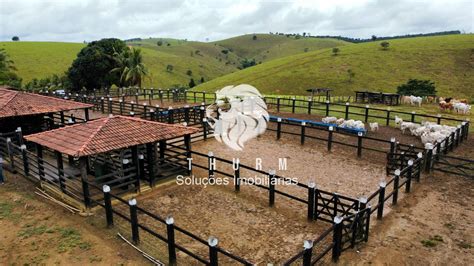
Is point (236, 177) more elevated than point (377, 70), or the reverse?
point (377, 70)

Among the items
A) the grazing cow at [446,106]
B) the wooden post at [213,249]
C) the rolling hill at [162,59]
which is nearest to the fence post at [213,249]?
the wooden post at [213,249]

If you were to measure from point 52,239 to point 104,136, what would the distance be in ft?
10.1

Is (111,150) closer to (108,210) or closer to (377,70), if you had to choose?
(108,210)

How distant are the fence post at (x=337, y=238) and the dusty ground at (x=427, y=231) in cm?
25

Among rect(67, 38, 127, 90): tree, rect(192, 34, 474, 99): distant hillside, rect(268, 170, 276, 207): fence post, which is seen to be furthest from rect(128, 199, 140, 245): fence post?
rect(192, 34, 474, 99): distant hillside

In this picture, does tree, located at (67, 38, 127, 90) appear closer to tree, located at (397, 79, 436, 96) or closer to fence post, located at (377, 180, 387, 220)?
tree, located at (397, 79, 436, 96)

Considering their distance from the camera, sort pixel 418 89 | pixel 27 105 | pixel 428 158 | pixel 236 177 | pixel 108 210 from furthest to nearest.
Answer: pixel 418 89 < pixel 27 105 < pixel 428 158 < pixel 236 177 < pixel 108 210

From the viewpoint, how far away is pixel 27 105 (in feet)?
50.3

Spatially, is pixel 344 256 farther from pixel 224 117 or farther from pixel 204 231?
pixel 224 117

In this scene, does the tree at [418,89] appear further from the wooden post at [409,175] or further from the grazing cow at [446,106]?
the wooden post at [409,175]

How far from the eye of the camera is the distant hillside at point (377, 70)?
1789 inches

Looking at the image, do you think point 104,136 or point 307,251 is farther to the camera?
point 104,136

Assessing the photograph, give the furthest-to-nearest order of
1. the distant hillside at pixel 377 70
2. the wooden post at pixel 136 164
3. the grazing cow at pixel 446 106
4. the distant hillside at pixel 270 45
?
1. the distant hillside at pixel 270 45
2. the distant hillside at pixel 377 70
3. the grazing cow at pixel 446 106
4. the wooden post at pixel 136 164

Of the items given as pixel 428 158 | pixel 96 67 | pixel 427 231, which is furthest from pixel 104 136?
pixel 96 67
